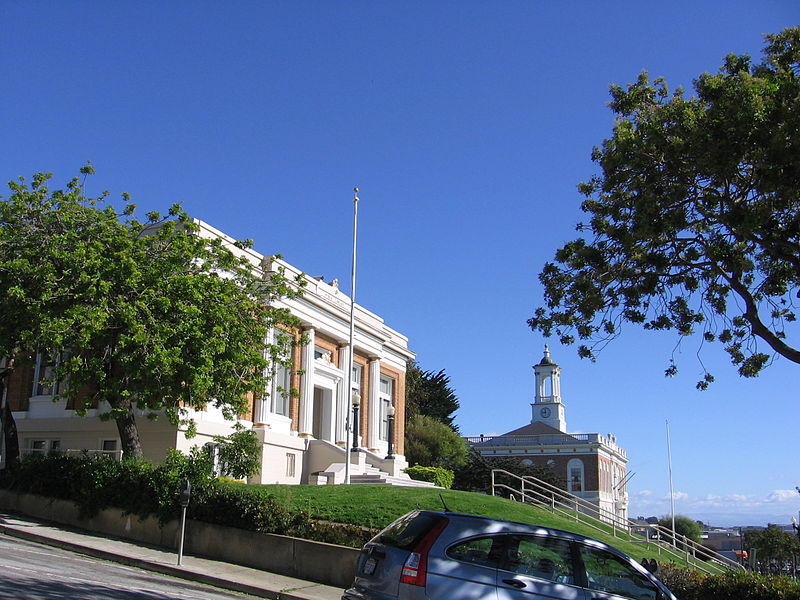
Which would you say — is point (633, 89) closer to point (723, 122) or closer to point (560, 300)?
point (723, 122)

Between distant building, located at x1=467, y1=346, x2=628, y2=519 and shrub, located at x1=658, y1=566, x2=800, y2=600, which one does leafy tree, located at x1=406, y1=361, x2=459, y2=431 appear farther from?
shrub, located at x1=658, y1=566, x2=800, y2=600

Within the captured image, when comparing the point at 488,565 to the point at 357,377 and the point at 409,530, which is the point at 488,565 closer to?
the point at 409,530

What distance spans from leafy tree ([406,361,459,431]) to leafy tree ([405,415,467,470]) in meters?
5.34

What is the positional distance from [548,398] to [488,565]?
297 feet

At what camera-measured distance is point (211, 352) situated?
20.5 meters

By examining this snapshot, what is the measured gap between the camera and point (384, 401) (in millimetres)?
43094

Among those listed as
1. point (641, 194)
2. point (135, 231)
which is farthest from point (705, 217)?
point (135, 231)

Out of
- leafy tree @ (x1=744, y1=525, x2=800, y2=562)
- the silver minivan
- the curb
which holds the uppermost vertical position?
the silver minivan

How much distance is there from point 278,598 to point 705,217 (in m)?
9.89

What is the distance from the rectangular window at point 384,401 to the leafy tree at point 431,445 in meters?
16.4

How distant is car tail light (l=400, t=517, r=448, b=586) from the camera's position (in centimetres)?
819

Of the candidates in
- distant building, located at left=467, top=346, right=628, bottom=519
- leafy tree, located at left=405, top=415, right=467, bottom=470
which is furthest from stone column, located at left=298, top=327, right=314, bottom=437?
distant building, located at left=467, top=346, right=628, bottom=519

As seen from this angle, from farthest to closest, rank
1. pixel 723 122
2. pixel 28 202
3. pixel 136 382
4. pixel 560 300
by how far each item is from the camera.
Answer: pixel 28 202 → pixel 136 382 → pixel 560 300 → pixel 723 122

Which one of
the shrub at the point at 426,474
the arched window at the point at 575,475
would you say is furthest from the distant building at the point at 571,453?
the shrub at the point at 426,474
